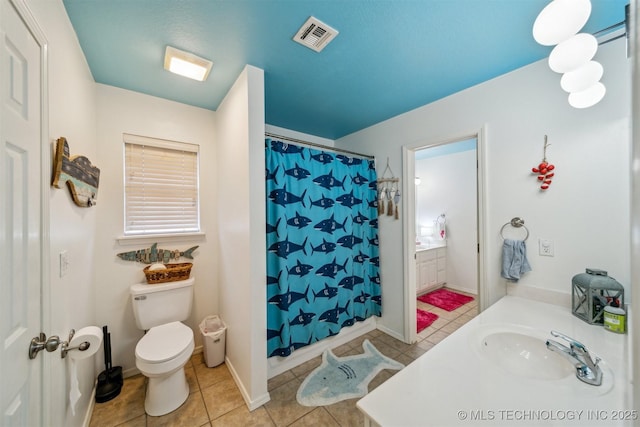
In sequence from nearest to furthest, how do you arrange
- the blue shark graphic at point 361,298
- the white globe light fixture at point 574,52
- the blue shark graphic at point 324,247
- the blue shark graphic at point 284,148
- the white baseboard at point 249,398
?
1. the white globe light fixture at point 574,52
2. the white baseboard at point 249,398
3. the blue shark graphic at point 284,148
4. the blue shark graphic at point 324,247
5. the blue shark graphic at point 361,298

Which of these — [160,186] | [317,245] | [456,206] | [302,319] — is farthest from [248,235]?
[456,206]

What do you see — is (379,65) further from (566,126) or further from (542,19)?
(566,126)

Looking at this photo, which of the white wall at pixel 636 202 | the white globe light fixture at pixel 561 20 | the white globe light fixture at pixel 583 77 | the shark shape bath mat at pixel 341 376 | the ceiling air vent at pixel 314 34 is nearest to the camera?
the white wall at pixel 636 202

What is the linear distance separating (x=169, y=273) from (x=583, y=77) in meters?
2.93

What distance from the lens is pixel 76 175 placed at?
1.37m

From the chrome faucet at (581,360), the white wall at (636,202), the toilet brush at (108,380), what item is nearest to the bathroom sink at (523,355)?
the chrome faucet at (581,360)

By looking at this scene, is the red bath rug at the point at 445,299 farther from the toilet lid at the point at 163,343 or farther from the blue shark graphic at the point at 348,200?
the toilet lid at the point at 163,343

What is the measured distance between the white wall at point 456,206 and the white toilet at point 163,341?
3.79 m

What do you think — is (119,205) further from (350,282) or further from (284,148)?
(350,282)

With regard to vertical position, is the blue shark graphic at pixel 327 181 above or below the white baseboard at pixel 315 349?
above

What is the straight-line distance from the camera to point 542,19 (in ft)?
3.49

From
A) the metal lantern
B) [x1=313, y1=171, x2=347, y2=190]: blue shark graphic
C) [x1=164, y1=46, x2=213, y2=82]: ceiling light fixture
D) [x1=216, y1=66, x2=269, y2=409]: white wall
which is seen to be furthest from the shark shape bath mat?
[x1=164, y1=46, x2=213, y2=82]: ceiling light fixture

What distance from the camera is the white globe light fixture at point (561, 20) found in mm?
996

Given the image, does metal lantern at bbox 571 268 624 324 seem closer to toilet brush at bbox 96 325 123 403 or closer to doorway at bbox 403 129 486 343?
doorway at bbox 403 129 486 343
